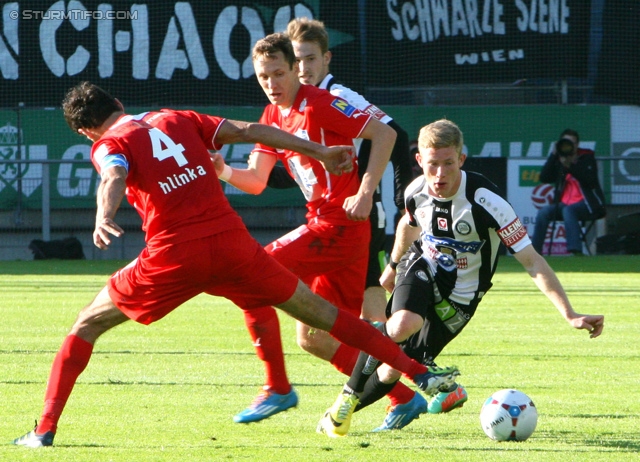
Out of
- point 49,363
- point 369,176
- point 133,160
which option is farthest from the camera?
point 49,363

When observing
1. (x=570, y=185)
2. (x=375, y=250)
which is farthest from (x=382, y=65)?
(x=375, y=250)

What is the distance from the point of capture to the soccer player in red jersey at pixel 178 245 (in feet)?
15.3

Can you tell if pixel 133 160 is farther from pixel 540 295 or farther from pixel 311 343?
pixel 540 295

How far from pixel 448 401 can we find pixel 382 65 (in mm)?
14498

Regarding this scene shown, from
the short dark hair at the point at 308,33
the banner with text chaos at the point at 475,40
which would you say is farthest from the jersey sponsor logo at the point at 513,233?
the banner with text chaos at the point at 475,40

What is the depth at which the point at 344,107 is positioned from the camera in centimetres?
561

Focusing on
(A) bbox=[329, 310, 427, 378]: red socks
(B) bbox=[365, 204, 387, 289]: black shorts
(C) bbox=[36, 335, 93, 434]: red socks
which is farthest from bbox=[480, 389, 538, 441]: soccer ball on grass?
(C) bbox=[36, 335, 93, 434]: red socks

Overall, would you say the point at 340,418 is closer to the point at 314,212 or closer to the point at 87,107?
the point at 314,212

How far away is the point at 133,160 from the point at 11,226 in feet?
47.0

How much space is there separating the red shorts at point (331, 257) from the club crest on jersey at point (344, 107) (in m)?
0.65

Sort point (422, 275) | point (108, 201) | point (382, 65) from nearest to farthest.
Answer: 1. point (108, 201)
2. point (422, 275)
3. point (382, 65)

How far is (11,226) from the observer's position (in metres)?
18.2

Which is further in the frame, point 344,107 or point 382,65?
point 382,65

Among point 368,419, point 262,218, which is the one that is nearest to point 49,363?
point 368,419
